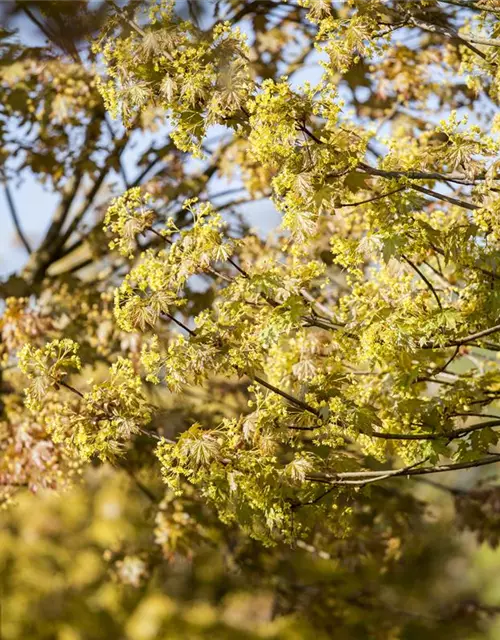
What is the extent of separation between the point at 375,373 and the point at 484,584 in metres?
15.4

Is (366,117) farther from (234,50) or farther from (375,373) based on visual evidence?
(234,50)

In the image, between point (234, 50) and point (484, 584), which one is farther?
point (484, 584)

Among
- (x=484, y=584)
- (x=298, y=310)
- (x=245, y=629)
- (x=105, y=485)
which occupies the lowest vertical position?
(x=298, y=310)

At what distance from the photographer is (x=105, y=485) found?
14070mm

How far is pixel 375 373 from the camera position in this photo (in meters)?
4.11

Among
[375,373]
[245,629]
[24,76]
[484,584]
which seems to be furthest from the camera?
[484,584]

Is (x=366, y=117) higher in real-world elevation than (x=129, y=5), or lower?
higher

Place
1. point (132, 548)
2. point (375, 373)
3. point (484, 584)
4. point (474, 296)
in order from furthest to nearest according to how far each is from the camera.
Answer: point (484, 584) → point (132, 548) → point (375, 373) → point (474, 296)

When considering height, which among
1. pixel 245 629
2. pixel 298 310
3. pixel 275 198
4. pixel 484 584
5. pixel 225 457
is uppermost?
pixel 484 584

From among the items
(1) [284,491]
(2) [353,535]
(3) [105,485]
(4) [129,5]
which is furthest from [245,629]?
(4) [129,5]

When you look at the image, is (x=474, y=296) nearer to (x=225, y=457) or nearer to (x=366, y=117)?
(x=225, y=457)

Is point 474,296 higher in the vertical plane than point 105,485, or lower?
lower

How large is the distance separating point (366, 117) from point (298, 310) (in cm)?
332

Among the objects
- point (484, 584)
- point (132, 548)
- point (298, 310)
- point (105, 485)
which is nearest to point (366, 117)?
point (298, 310)
